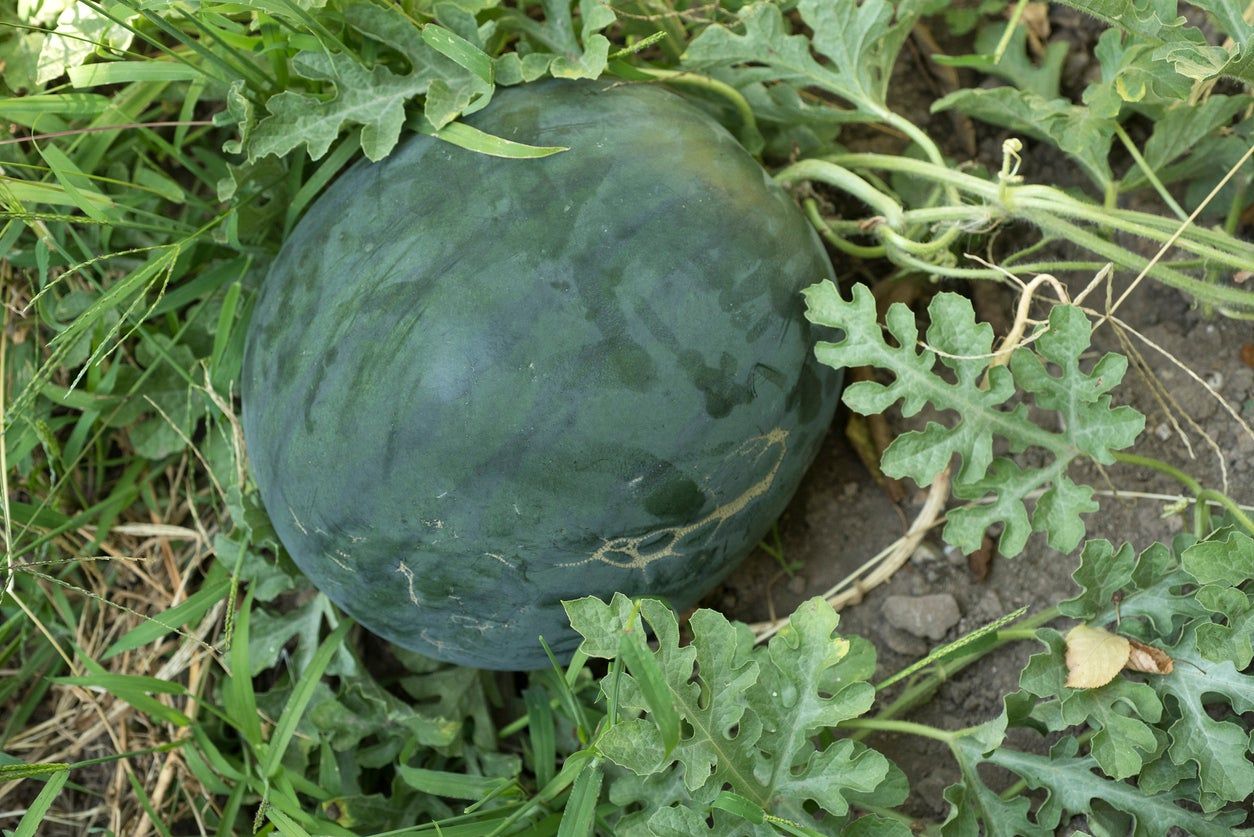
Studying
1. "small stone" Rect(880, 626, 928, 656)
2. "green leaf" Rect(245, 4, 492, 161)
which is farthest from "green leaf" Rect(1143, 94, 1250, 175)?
"green leaf" Rect(245, 4, 492, 161)

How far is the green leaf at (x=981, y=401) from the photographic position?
1.75 m

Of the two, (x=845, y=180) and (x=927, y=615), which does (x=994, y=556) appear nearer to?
(x=927, y=615)

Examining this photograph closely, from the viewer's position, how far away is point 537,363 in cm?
162

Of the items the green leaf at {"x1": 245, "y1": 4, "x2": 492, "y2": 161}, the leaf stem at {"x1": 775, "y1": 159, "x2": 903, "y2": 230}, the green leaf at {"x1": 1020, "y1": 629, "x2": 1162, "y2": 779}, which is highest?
the green leaf at {"x1": 245, "y1": 4, "x2": 492, "y2": 161}

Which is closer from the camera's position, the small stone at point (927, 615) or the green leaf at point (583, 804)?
the green leaf at point (583, 804)

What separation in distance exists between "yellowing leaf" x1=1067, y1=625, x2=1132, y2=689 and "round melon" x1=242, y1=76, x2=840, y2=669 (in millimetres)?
515

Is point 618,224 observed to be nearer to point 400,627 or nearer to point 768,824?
point 400,627

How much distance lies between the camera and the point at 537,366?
5.32ft

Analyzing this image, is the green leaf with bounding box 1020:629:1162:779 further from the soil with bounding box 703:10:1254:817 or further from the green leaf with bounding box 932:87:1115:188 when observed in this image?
the green leaf with bounding box 932:87:1115:188

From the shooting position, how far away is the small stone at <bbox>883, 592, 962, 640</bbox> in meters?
2.19

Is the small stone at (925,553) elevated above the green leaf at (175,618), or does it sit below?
above

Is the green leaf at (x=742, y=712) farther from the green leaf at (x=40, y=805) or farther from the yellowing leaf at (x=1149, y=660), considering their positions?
the green leaf at (x=40, y=805)

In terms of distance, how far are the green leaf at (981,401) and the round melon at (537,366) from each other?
0.10 m

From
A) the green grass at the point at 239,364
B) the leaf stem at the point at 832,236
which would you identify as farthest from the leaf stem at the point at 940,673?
the leaf stem at the point at 832,236
